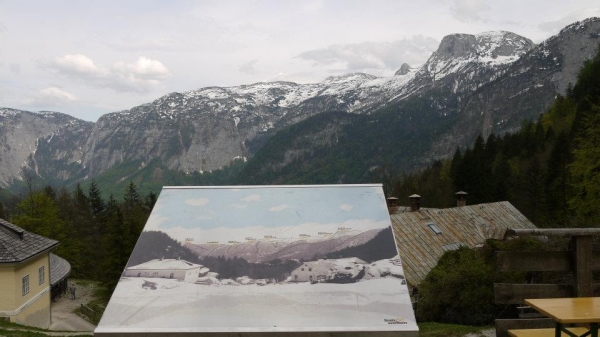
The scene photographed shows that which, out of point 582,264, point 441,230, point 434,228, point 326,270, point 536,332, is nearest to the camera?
point 536,332

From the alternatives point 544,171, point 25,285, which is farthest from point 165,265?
point 544,171

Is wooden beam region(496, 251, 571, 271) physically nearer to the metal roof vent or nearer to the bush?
the bush

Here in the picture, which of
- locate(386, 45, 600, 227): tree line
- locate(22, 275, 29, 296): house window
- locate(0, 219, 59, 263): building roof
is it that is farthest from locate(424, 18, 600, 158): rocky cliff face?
locate(22, 275, 29, 296): house window

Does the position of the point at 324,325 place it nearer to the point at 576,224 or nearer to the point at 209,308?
the point at 209,308

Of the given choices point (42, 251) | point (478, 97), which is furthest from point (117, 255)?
point (478, 97)

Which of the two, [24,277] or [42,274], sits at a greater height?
[24,277]

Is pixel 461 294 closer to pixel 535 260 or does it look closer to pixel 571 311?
pixel 535 260

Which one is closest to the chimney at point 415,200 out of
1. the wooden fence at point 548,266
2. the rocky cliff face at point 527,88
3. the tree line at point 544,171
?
the tree line at point 544,171

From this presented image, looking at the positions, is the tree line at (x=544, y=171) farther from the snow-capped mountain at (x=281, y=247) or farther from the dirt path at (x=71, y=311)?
the dirt path at (x=71, y=311)
